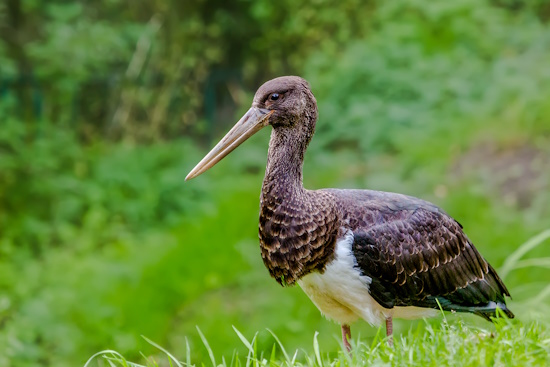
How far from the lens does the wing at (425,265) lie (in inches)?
139

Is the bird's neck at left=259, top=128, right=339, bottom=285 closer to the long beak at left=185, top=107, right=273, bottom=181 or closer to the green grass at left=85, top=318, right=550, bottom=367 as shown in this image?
the long beak at left=185, top=107, right=273, bottom=181

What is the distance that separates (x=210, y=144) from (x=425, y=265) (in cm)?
517

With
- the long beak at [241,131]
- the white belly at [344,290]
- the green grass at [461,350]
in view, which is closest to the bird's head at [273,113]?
the long beak at [241,131]

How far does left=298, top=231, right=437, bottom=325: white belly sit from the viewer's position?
3.45 m

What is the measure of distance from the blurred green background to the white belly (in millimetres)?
2038

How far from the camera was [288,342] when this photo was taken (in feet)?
18.8

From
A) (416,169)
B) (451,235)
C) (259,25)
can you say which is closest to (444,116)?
(416,169)

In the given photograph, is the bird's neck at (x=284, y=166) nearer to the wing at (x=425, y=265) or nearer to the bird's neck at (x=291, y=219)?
the bird's neck at (x=291, y=219)

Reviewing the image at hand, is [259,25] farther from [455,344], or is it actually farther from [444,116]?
[455,344]

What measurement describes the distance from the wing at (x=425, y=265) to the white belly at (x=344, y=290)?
4cm

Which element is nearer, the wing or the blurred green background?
the wing

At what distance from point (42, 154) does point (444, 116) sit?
3.59 m

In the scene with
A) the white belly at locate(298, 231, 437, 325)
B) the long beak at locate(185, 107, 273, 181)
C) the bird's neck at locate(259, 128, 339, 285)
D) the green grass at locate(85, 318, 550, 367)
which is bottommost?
the green grass at locate(85, 318, 550, 367)

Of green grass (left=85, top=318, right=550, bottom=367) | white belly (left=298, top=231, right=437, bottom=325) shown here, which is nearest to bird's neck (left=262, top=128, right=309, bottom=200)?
white belly (left=298, top=231, right=437, bottom=325)
